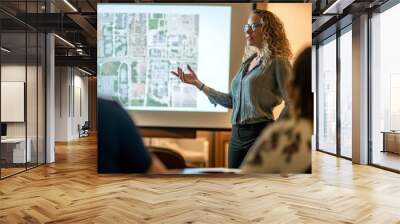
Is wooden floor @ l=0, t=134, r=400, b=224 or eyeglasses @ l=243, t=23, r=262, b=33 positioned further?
wooden floor @ l=0, t=134, r=400, b=224

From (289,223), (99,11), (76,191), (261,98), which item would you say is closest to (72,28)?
(76,191)

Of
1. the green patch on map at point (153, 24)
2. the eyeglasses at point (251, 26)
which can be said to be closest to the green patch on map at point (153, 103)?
the green patch on map at point (153, 24)

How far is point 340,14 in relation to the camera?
800cm

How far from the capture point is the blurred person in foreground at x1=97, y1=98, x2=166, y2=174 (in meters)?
4.01

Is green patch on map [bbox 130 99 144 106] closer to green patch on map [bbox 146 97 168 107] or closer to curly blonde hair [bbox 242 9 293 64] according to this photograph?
green patch on map [bbox 146 97 168 107]

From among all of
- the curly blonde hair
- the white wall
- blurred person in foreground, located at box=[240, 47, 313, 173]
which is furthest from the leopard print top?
the white wall

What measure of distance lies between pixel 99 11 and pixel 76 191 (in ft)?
8.66

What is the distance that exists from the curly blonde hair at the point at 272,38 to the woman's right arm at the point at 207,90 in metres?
0.45

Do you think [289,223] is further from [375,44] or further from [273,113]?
[375,44]

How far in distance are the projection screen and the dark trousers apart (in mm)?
296

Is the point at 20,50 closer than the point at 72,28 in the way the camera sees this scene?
Yes

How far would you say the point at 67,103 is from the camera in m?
15.8

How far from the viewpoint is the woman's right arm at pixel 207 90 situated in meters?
3.98

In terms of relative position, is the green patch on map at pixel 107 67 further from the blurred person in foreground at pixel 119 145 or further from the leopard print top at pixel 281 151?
the leopard print top at pixel 281 151
